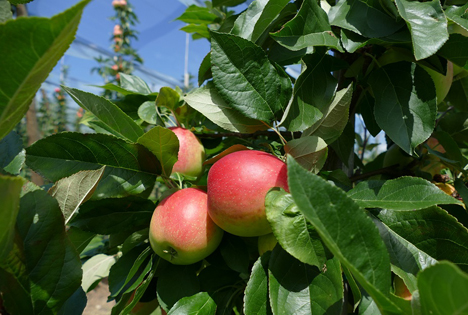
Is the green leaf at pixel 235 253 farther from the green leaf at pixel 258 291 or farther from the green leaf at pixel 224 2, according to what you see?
the green leaf at pixel 224 2

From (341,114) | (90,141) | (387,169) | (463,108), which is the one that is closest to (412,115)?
(341,114)

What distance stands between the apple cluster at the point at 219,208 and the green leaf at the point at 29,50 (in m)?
0.27

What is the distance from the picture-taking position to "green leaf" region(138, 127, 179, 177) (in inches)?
20.4

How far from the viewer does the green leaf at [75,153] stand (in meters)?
0.50

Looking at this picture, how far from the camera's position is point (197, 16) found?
0.91 meters

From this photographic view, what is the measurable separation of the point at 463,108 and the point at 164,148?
2.10ft

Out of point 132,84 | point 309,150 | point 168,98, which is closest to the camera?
point 309,150

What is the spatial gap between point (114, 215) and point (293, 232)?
326 millimetres

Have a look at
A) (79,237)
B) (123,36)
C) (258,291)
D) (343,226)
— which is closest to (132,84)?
(79,237)

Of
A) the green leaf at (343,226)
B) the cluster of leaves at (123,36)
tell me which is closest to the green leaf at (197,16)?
the green leaf at (343,226)

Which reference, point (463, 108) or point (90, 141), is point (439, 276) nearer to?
point (90, 141)

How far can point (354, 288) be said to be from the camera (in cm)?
42

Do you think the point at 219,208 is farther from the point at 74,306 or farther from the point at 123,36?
the point at 123,36

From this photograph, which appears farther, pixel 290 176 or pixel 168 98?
pixel 168 98
